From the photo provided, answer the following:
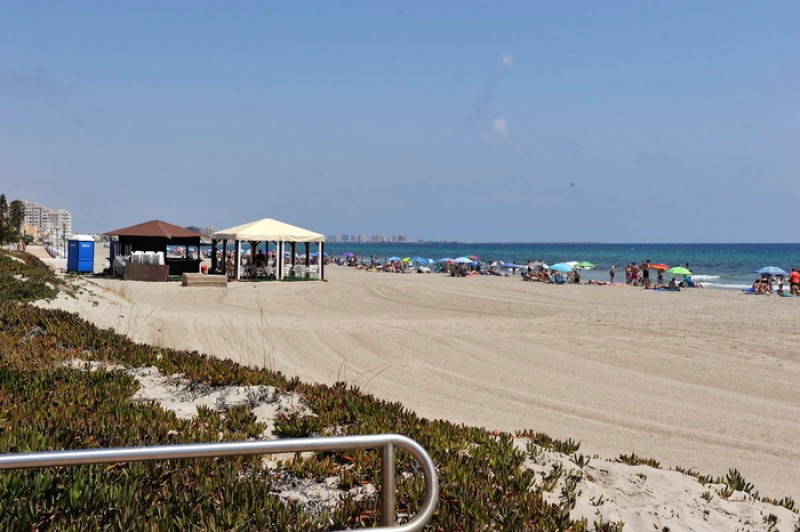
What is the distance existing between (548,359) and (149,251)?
19.5 metres

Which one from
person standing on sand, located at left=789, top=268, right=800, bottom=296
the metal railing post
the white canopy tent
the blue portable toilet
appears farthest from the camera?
person standing on sand, located at left=789, top=268, right=800, bottom=296

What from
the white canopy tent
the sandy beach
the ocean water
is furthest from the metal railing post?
the ocean water

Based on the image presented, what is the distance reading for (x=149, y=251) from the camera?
26031mm

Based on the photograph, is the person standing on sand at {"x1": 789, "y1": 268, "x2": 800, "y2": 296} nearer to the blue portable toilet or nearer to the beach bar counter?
the beach bar counter

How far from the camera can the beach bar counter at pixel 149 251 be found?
23516mm

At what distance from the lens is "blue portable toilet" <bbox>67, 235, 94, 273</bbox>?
1036 inches

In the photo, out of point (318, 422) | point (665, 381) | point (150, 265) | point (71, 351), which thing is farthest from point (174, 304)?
point (318, 422)

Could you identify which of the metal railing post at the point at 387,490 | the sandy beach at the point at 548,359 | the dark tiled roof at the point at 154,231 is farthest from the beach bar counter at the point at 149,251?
the metal railing post at the point at 387,490

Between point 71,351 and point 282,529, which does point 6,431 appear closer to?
point 282,529

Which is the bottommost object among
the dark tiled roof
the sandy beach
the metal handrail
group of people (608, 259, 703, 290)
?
the sandy beach

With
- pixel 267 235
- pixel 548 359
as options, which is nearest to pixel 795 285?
pixel 267 235

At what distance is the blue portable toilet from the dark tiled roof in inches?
72.8

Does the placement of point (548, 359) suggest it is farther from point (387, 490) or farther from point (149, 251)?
point (149, 251)

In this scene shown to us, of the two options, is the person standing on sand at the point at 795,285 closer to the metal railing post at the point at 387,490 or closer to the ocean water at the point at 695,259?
the ocean water at the point at 695,259
